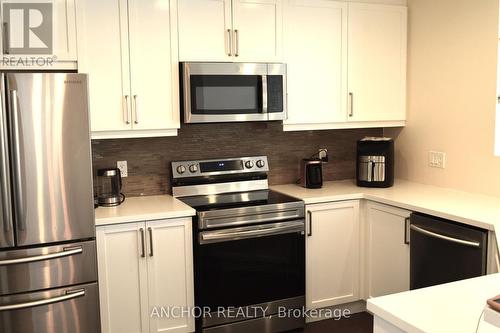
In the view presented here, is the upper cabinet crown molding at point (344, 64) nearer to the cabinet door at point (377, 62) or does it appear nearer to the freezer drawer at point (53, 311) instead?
the cabinet door at point (377, 62)

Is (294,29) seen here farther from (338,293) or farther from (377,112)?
(338,293)

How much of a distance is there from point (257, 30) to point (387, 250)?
1.68 m

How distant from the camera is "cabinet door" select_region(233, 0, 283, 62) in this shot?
11.0 ft

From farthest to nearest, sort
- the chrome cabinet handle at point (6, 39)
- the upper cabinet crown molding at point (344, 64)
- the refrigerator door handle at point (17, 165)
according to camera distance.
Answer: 1. the upper cabinet crown molding at point (344, 64)
2. the chrome cabinet handle at point (6, 39)
3. the refrigerator door handle at point (17, 165)

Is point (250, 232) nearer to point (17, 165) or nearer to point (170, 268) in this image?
point (170, 268)

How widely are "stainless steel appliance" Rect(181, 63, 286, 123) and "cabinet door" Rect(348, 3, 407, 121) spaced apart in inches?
24.7

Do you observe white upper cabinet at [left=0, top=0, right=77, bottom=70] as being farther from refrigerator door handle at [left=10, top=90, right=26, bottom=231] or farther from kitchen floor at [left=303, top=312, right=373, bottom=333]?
kitchen floor at [left=303, top=312, right=373, bottom=333]

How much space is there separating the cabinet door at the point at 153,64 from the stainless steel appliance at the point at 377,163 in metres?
1.44

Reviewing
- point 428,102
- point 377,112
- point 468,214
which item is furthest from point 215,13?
point 468,214

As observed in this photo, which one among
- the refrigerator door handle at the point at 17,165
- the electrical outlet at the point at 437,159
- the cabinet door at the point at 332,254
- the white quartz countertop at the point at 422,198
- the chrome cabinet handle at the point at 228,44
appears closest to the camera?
the refrigerator door handle at the point at 17,165

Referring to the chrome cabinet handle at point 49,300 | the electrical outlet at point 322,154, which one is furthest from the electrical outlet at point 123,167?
the electrical outlet at point 322,154

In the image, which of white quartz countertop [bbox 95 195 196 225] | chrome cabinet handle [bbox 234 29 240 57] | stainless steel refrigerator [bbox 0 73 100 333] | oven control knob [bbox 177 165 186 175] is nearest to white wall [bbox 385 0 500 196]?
chrome cabinet handle [bbox 234 29 240 57]

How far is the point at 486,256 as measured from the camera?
8.34 feet

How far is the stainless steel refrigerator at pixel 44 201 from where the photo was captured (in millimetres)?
2605
